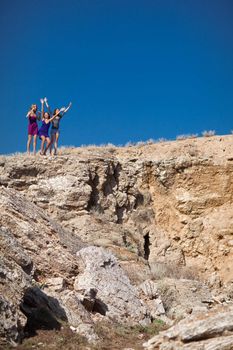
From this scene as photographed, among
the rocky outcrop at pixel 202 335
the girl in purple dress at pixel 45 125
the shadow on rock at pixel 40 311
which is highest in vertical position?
the girl in purple dress at pixel 45 125

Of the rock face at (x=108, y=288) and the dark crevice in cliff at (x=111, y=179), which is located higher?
the dark crevice in cliff at (x=111, y=179)

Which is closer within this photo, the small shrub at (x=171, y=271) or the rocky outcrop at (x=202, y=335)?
the rocky outcrop at (x=202, y=335)

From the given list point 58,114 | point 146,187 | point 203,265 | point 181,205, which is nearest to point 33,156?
point 58,114

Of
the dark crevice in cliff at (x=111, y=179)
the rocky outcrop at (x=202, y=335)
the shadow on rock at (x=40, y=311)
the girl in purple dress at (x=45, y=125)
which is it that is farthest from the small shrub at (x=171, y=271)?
the rocky outcrop at (x=202, y=335)

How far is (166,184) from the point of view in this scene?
1967 centimetres

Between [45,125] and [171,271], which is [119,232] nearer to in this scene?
[171,271]

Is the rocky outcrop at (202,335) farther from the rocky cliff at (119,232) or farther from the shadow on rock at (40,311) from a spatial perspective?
the shadow on rock at (40,311)

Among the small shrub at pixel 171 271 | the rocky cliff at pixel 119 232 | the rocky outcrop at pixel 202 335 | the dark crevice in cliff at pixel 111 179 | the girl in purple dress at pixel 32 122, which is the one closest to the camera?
the rocky outcrop at pixel 202 335

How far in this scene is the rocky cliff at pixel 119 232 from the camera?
31.4ft

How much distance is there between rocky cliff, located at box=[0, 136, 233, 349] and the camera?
9578 millimetres

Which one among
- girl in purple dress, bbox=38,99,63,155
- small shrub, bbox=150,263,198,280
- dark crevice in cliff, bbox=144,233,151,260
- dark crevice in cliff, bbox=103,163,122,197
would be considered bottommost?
small shrub, bbox=150,263,198,280

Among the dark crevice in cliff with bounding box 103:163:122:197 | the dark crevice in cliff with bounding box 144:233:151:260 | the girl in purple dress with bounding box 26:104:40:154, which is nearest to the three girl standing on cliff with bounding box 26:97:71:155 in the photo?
the girl in purple dress with bounding box 26:104:40:154

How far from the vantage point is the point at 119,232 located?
52.6ft

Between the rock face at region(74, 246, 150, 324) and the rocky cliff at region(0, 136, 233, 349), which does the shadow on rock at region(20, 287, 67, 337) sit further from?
the rock face at region(74, 246, 150, 324)
